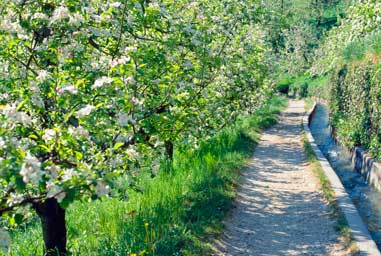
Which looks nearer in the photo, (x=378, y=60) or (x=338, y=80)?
(x=378, y=60)

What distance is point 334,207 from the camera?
682 cm

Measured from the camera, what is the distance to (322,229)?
6.19 metres

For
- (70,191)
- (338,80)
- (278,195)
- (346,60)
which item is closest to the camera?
(70,191)

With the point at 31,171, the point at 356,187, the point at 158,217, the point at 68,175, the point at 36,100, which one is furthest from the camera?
the point at 356,187

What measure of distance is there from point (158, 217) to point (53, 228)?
55.0 inches

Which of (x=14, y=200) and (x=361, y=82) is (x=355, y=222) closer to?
(x=14, y=200)

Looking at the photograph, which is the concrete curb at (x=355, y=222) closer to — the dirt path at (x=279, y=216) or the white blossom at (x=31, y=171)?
the dirt path at (x=279, y=216)

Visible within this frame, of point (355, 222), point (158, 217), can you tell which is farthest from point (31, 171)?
point (355, 222)

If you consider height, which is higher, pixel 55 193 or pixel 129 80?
pixel 129 80

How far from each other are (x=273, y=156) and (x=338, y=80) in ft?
14.3

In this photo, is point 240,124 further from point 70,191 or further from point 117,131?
point 70,191

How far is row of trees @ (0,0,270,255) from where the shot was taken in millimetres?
2631

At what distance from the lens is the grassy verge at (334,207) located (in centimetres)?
542

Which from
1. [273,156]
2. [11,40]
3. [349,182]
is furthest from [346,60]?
[11,40]
